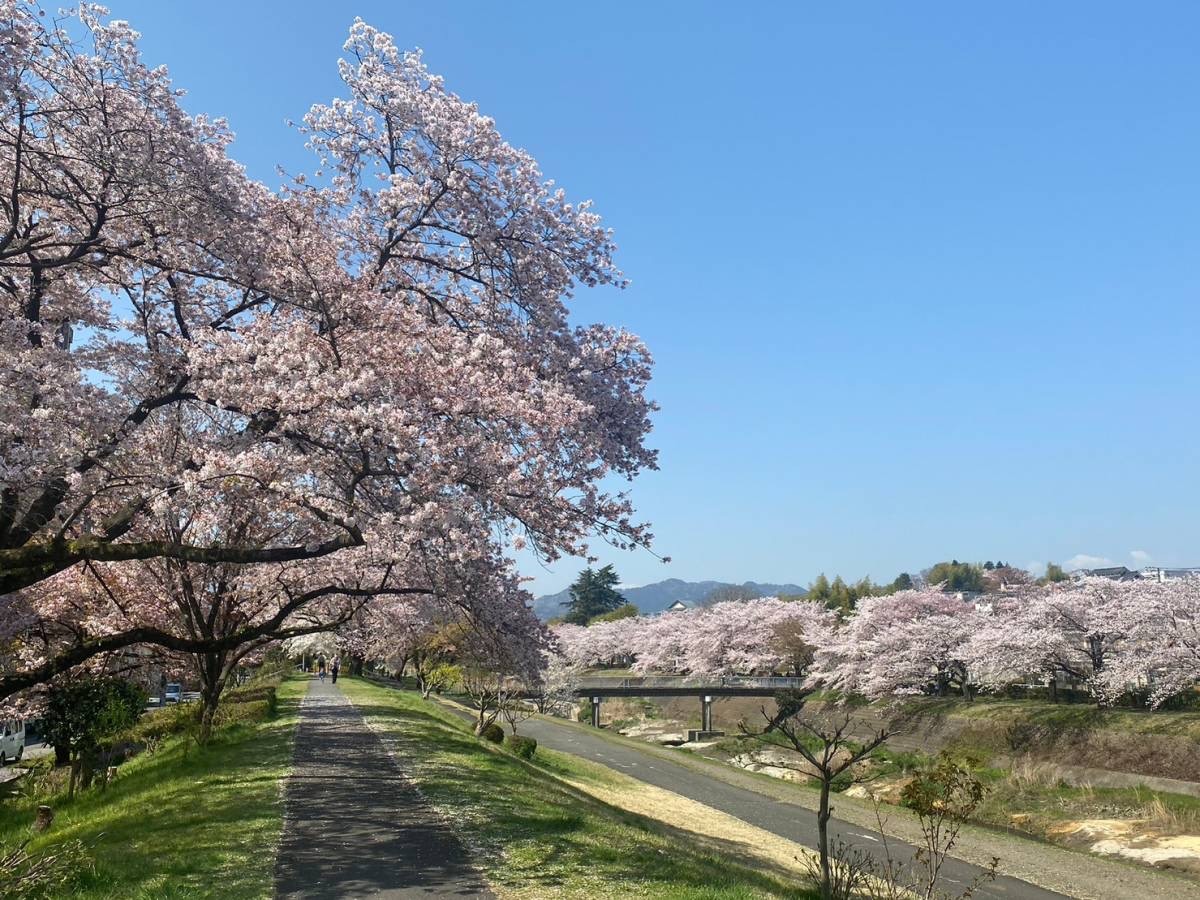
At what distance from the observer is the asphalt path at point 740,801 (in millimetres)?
23828

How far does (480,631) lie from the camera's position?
14.6m

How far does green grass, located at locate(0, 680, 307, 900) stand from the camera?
920 centimetres

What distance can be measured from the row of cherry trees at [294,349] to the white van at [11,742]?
68.7 ft

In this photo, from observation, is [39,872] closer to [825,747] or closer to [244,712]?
[825,747]

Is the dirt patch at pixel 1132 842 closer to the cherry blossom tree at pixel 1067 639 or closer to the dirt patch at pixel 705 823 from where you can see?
the cherry blossom tree at pixel 1067 639

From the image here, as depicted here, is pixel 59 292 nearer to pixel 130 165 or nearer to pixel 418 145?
pixel 130 165

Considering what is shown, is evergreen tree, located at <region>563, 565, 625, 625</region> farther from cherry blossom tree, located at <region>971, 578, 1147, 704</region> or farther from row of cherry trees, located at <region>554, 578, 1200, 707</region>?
cherry blossom tree, located at <region>971, 578, 1147, 704</region>

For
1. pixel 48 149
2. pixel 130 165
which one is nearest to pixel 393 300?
pixel 130 165

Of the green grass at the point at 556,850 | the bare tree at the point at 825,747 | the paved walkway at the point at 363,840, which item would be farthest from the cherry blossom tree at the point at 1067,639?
the paved walkway at the point at 363,840

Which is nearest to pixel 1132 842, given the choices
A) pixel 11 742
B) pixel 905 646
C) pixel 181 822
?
pixel 905 646

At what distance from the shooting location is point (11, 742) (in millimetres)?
30359

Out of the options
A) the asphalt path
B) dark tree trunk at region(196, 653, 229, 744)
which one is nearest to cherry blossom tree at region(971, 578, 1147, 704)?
the asphalt path

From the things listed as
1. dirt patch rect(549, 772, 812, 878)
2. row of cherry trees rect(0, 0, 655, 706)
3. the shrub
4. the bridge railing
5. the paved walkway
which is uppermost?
row of cherry trees rect(0, 0, 655, 706)

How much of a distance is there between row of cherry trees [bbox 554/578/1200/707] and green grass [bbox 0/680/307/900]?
6466 millimetres
